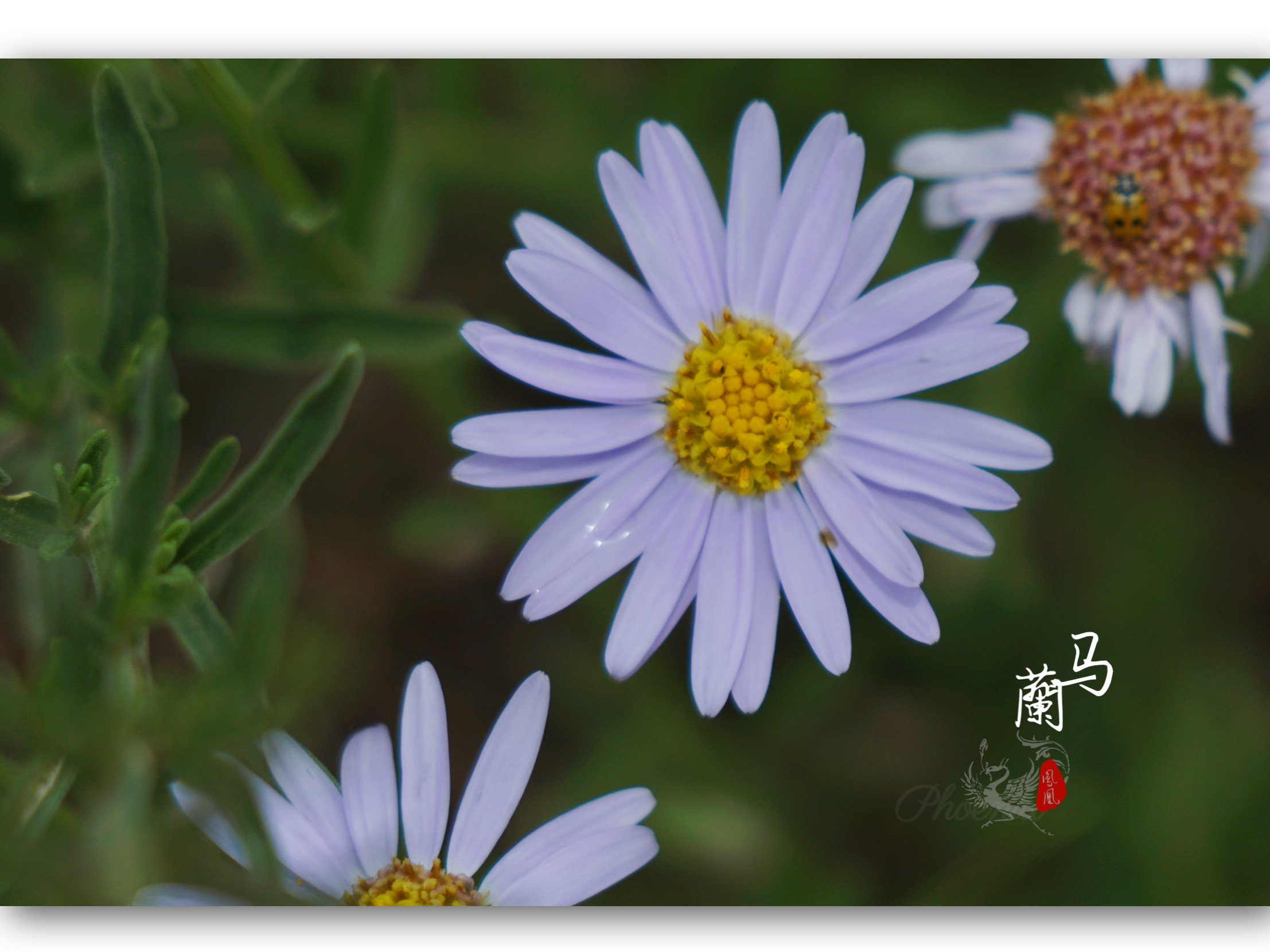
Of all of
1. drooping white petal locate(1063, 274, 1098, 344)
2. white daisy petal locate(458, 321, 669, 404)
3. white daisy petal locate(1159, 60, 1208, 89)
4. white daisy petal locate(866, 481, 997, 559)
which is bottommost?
white daisy petal locate(866, 481, 997, 559)

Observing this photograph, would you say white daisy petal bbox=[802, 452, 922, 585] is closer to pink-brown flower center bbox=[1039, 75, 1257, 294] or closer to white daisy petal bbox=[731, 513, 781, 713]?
white daisy petal bbox=[731, 513, 781, 713]

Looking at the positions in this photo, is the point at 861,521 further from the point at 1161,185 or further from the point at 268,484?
the point at 268,484

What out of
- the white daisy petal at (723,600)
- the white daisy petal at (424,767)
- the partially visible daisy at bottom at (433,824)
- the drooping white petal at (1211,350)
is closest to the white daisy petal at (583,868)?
the partially visible daisy at bottom at (433,824)

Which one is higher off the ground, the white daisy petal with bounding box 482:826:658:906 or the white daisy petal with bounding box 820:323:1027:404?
the white daisy petal with bounding box 820:323:1027:404

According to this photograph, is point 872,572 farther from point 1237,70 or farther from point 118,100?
point 118,100

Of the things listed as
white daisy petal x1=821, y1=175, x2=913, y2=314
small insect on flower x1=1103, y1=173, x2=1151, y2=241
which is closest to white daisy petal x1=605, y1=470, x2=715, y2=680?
white daisy petal x1=821, y1=175, x2=913, y2=314

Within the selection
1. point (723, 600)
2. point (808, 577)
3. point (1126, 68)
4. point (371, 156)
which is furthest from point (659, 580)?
point (1126, 68)

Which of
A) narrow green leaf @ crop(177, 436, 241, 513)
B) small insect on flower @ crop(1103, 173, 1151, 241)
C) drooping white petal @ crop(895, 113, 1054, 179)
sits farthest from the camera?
drooping white petal @ crop(895, 113, 1054, 179)
